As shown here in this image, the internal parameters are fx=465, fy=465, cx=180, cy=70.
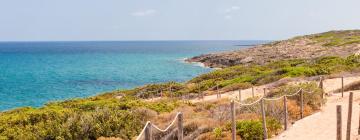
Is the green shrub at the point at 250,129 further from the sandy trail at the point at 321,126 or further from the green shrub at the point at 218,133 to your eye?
the sandy trail at the point at 321,126

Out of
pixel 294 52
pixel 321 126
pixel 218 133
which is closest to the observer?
pixel 218 133

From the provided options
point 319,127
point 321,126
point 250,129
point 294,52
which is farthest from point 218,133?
point 294,52

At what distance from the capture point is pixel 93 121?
1567cm

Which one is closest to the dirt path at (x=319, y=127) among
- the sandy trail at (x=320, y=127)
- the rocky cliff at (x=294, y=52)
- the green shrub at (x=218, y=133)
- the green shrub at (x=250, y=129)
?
the sandy trail at (x=320, y=127)

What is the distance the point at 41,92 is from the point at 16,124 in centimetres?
3798

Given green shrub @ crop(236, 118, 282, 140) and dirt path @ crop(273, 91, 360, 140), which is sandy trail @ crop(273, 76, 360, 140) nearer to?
dirt path @ crop(273, 91, 360, 140)

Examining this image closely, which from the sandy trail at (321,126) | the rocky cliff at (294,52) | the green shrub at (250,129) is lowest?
the rocky cliff at (294,52)

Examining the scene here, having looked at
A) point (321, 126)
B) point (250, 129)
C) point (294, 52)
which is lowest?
point (294, 52)

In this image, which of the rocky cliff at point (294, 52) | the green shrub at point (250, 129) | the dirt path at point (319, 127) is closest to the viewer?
the green shrub at point (250, 129)

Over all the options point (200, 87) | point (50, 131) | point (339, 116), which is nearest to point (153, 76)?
point (200, 87)

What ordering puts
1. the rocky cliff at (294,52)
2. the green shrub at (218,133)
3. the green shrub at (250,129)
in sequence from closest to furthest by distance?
the green shrub at (218,133)
the green shrub at (250,129)
the rocky cliff at (294,52)

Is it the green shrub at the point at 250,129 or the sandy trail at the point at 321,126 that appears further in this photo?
the sandy trail at the point at 321,126

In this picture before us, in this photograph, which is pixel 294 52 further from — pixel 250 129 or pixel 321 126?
pixel 250 129

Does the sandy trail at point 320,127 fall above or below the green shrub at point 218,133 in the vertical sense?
below
